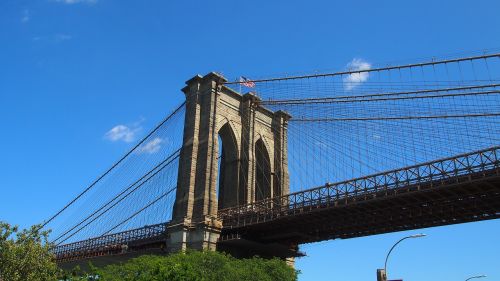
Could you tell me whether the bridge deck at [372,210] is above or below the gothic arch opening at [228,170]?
below

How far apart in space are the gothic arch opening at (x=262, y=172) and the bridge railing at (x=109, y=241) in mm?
12761

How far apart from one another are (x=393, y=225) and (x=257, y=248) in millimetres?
13210

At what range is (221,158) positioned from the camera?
6091 cm

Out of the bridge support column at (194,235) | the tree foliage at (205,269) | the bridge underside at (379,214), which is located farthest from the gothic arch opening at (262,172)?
the tree foliage at (205,269)

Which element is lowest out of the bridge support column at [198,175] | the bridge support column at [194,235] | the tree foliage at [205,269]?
the tree foliage at [205,269]

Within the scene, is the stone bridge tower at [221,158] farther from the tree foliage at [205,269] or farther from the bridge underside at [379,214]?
the tree foliage at [205,269]

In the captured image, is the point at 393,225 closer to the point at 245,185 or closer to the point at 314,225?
the point at 314,225

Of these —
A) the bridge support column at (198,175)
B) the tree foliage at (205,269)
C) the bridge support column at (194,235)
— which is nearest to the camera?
the tree foliage at (205,269)

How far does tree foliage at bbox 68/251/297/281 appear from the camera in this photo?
102 feet

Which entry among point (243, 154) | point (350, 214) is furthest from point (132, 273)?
point (243, 154)

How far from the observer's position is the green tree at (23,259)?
35938mm

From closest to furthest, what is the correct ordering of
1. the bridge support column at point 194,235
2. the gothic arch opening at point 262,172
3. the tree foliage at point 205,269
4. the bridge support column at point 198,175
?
the tree foliage at point 205,269, the bridge support column at point 194,235, the bridge support column at point 198,175, the gothic arch opening at point 262,172

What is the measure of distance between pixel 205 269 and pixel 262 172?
85.4ft

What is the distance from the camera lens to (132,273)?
110 feet
